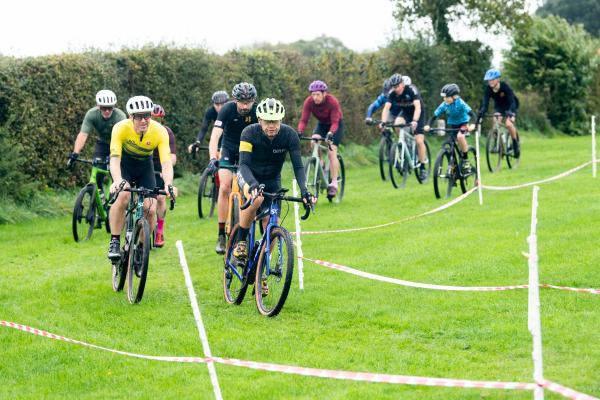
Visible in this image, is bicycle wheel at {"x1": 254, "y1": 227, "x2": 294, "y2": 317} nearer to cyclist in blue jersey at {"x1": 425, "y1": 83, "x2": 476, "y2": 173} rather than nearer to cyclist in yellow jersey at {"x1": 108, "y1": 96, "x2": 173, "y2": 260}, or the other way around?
cyclist in yellow jersey at {"x1": 108, "y1": 96, "x2": 173, "y2": 260}

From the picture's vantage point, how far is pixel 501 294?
421 inches

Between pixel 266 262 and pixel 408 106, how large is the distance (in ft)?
36.1

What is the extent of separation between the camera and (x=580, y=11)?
78938 mm

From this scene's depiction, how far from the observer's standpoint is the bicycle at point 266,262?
10062mm

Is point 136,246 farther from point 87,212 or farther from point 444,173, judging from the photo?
point 444,173

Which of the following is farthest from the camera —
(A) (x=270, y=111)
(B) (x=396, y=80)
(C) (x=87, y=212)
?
(B) (x=396, y=80)

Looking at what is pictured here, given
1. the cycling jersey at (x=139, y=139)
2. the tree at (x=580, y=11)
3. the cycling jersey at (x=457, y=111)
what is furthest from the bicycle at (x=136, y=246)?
the tree at (x=580, y=11)

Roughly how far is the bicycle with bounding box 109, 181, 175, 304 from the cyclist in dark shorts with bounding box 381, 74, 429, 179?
9319mm

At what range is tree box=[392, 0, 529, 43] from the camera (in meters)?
36.1

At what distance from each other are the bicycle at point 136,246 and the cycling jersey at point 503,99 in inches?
473

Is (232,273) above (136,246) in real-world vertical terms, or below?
below

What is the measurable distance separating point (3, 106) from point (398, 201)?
734cm

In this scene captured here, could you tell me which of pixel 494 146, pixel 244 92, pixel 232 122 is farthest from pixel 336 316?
pixel 494 146

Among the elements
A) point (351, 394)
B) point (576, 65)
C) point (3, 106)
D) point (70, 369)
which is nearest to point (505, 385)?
point (351, 394)
